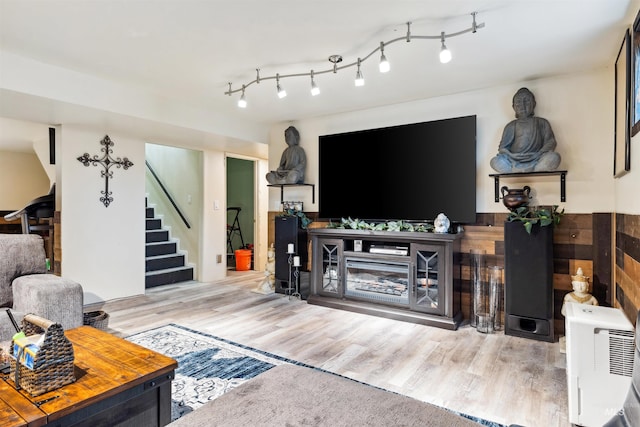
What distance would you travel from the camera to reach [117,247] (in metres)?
4.30

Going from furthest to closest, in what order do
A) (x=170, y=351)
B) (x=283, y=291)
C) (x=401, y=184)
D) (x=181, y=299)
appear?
(x=283, y=291), (x=181, y=299), (x=401, y=184), (x=170, y=351)

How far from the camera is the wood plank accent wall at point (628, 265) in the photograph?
192 cm

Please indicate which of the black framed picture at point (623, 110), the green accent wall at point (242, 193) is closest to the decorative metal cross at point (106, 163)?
the green accent wall at point (242, 193)

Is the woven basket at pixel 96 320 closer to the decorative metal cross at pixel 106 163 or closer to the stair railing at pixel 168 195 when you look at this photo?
the decorative metal cross at pixel 106 163

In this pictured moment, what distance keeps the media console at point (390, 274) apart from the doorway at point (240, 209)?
308 cm

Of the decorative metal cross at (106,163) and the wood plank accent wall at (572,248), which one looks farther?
the decorative metal cross at (106,163)

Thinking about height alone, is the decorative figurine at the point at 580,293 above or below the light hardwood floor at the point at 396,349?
above

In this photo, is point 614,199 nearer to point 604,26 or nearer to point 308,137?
point 604,26

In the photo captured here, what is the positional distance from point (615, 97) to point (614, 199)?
0.79 m

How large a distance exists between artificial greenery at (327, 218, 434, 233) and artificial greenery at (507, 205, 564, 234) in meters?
0.77

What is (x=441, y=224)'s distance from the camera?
339 cm

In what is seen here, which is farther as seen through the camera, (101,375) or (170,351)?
(170,351)

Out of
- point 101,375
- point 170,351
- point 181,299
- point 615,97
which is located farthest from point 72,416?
point 615,97

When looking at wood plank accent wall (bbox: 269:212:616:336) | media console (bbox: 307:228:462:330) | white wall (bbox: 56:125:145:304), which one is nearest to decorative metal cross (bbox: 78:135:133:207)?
white wall (bbox: 56:125:145:304)
